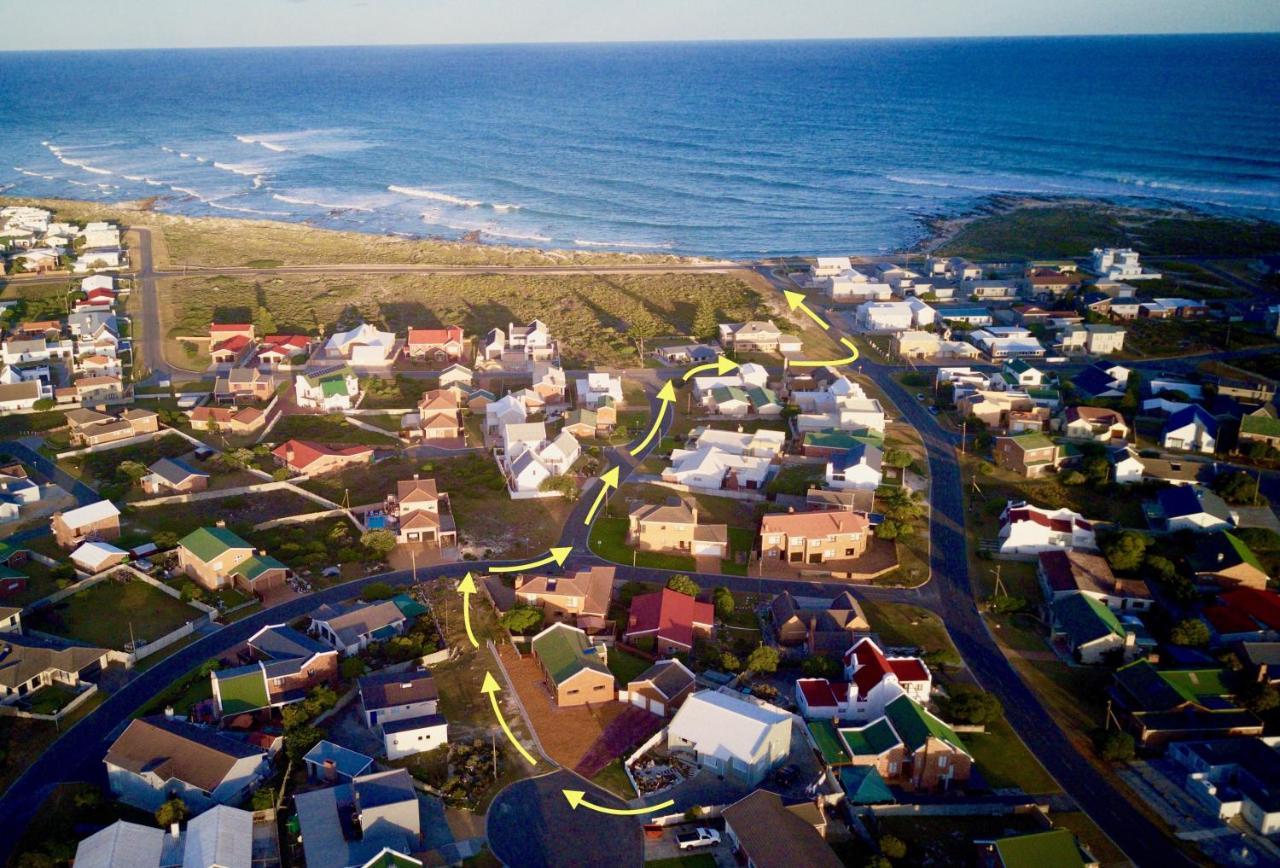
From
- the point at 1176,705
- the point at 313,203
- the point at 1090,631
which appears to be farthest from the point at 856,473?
the point at 313,203

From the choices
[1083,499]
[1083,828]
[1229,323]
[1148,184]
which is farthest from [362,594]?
[1148,184]

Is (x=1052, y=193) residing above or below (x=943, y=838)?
above

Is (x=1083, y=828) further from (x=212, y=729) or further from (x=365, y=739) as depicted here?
(x=212, y=729)

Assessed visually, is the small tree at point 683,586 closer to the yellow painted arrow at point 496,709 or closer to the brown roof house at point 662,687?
the brown roof house at point 662,687

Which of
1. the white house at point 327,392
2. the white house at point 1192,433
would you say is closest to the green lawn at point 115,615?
the white house at point 327,392

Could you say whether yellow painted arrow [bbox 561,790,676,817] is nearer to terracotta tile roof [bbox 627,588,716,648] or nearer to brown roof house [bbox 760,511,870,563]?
terracotta tile roof [bbox 627,588,716,648]

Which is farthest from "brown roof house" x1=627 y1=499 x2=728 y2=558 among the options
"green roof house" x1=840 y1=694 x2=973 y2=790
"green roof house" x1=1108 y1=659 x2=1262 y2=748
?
"green roof house" x1=1108 y1=659 x2=1262 y2=748

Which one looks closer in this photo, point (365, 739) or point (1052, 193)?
point (365, 739)
